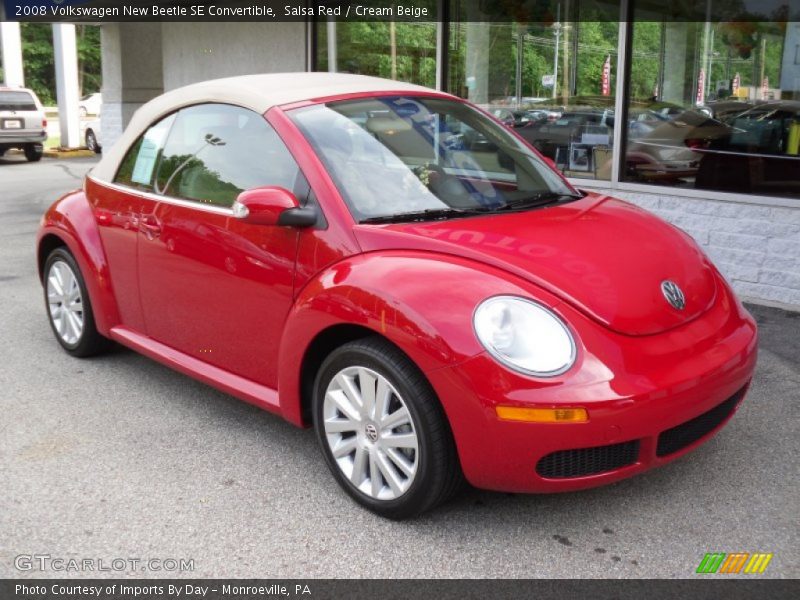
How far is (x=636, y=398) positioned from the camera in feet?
9.68

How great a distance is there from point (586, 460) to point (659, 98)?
4.94 meters

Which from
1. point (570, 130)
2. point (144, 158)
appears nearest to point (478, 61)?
point (570, 130)

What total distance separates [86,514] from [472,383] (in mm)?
1602

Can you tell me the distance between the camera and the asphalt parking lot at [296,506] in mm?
3074

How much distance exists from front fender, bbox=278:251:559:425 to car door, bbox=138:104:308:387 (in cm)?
24

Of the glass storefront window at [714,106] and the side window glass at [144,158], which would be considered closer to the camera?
the side window glass at [144,158]

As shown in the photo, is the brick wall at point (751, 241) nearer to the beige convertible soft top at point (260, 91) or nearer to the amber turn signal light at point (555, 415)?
the beige convertible soft top at point (260, 91)

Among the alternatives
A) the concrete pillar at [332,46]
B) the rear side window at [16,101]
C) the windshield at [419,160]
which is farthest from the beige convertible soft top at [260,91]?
the rear side window at [16,101]

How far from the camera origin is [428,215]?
367 cm

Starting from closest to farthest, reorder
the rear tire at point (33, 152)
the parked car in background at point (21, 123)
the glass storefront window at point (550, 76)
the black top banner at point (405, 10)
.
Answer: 1. the black top banner at point (405, 10)
2. the glass storefront window at point (550, 76)
3. the parked car in background at point (21, 123)
4. the rear tire at point (33, 152)

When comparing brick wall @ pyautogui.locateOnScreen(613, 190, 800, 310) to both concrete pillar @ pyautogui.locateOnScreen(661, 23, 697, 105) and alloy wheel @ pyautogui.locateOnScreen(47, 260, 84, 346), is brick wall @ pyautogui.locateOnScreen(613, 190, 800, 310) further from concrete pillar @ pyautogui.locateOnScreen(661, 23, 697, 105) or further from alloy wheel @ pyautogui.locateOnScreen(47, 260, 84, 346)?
alloy wheel @ pyautogui.locateOnScreen(47, 260, 84, 346)

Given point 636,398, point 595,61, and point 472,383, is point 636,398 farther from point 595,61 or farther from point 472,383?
point 595,61

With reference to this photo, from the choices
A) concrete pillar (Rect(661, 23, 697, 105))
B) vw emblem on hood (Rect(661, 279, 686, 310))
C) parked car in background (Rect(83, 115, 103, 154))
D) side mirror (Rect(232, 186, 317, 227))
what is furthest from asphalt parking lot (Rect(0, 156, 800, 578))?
parked car in background (Rect(83, 115, 103, 154))

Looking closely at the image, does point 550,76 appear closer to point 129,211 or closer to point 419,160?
point 419,160
